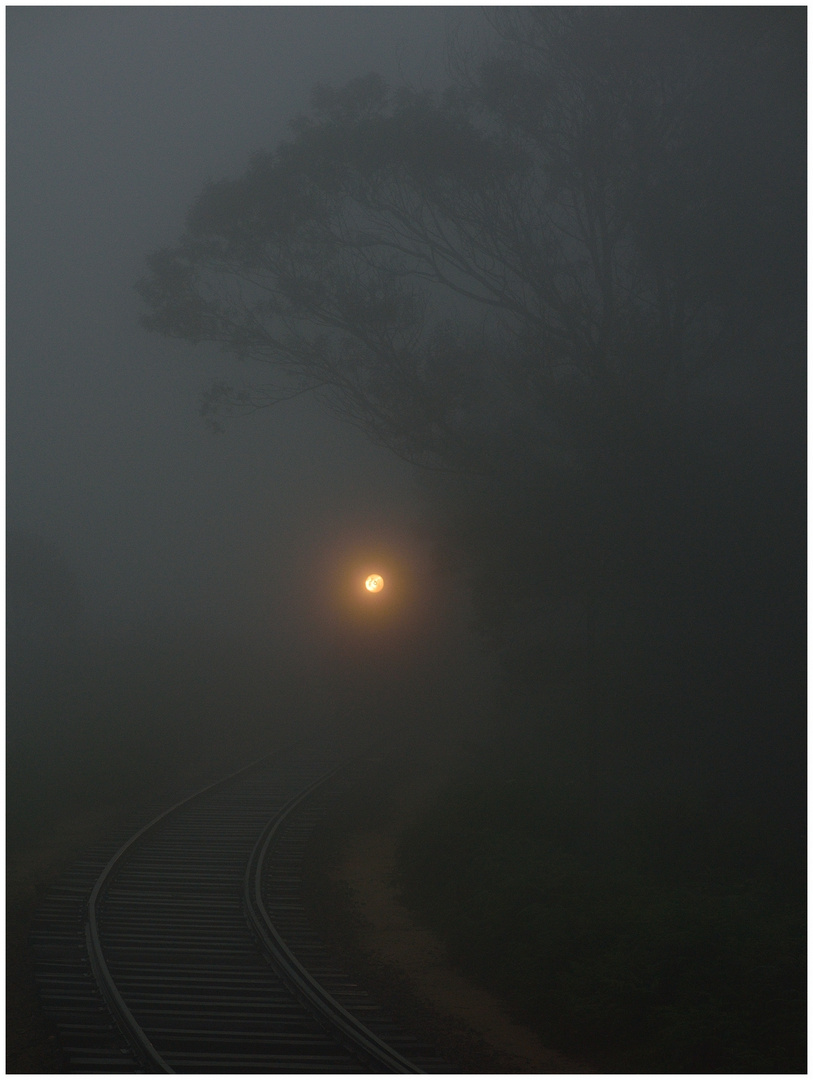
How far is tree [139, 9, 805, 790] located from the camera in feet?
49.2

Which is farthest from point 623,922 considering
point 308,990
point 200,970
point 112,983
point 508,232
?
point 508,232

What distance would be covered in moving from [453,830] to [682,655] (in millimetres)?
5523

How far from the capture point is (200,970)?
786 centimetres

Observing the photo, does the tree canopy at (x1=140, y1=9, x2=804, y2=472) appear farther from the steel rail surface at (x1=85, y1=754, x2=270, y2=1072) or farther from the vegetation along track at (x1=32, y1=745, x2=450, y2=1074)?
the steel rail surface at (x1=85, y1=754, x2=270, y2=1072)

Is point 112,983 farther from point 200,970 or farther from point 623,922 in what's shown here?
point 623,922

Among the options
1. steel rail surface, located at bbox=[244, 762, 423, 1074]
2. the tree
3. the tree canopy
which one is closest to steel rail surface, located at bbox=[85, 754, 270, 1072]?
steel rail surface, located at bbox=[244, 762, 423, 1074]

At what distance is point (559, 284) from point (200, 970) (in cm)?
1276

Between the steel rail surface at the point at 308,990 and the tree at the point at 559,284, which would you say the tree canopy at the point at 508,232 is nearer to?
the tree at the point at 559,284

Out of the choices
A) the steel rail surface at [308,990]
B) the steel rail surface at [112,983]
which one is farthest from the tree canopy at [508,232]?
the steel rail surface at [112,983]

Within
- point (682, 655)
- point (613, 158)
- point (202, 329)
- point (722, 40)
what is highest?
point (722, 40)

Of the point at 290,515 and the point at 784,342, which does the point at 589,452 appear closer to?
the point at 784,342

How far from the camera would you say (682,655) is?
15859 mm

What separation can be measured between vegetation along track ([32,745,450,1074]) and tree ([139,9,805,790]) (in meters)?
6.55

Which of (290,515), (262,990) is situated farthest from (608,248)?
(290,515)
